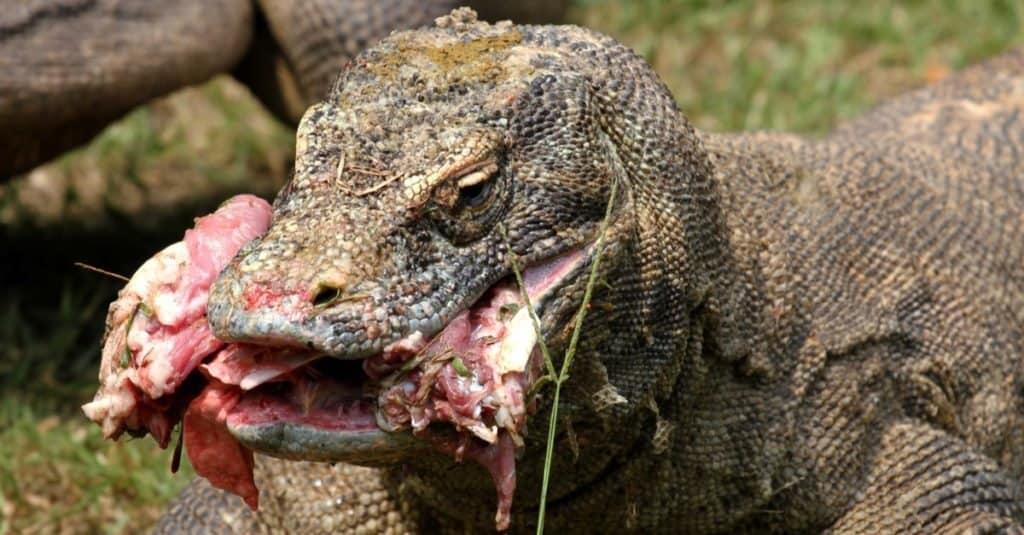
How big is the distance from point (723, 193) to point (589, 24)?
484 centimetres

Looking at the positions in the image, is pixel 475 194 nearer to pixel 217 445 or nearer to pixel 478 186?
pixel 478 186

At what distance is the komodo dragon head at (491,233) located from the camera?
110 inches

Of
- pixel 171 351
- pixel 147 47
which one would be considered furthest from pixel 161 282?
pixel 147 47

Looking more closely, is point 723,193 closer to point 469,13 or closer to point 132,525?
point 469,13

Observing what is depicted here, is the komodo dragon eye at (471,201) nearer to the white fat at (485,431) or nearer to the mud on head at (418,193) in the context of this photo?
the mud on head at (418,193)

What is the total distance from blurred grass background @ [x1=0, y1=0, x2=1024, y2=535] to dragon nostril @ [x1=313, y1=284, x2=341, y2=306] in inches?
101

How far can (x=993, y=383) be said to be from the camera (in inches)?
170

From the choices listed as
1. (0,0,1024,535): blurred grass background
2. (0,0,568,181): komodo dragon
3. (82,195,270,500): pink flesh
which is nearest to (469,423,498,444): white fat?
(82,195,270,500): pink flesh

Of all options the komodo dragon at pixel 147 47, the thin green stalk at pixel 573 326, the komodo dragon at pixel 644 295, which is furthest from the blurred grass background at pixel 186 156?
the thin green stalk at pixel 573 326

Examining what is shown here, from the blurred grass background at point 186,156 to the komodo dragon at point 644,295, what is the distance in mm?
1293

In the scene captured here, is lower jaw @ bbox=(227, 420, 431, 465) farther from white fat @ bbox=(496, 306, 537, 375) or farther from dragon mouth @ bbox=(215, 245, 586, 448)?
white fat @ bbox=(496, 306, 537, 375)

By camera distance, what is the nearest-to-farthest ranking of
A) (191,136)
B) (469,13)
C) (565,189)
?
(565,189) < (469,13) < (191,136)

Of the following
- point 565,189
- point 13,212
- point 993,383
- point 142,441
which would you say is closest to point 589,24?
point 13,212

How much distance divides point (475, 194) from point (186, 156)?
4.99 metres
